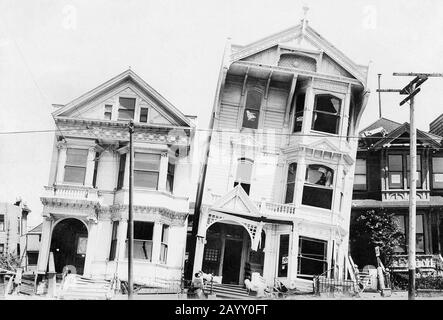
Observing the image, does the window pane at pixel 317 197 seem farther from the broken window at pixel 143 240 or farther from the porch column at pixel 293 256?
the broken window at pixel 143 240

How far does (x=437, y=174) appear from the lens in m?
17.1

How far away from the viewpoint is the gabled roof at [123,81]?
13555 mm

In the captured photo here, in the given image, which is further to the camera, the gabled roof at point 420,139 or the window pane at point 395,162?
the window pane at point 395,162

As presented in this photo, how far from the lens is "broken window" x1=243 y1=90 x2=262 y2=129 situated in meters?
15.1

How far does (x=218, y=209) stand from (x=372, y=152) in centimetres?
583

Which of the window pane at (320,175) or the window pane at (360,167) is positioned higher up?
the window pane at (360,167)

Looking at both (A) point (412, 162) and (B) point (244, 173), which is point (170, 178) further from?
(A) point (412, 162)

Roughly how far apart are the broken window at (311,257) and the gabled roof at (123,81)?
414 cm

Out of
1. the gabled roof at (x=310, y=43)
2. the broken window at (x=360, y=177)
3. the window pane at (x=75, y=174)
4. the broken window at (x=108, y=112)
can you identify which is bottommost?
the window pane at (x=75, y=174)

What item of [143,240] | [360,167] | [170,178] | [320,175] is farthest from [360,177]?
[143,240]

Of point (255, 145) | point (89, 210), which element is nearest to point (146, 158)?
point (89, 210)

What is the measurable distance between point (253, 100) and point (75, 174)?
490 centimetres

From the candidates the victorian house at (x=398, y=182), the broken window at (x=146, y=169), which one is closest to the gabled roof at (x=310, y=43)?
the victorian house at (x=398, y=182)

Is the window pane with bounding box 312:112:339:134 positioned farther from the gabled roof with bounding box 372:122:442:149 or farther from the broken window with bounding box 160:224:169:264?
the broken window with bounding box 160:224:169:264
